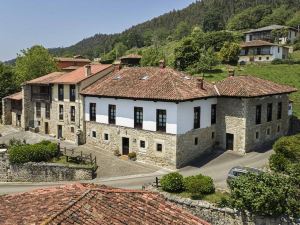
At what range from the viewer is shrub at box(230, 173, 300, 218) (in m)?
19.0

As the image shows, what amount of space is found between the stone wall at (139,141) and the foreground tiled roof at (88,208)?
19.2 meters

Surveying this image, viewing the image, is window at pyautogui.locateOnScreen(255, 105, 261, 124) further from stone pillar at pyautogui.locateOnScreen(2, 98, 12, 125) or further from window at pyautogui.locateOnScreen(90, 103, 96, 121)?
stone pillar at pyautogui.locateOnScreen(2, 98, 12, 125)

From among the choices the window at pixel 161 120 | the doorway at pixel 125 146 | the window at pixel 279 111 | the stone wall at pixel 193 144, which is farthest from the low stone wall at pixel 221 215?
the window at pixel 279 111

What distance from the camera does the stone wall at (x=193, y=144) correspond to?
3206cm

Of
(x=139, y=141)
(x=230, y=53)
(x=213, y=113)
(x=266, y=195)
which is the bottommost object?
(x=139, y=141)

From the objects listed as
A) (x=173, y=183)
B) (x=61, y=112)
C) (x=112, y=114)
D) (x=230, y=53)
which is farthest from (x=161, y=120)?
(x=230, y=53)

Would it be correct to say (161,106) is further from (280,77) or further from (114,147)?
(280,77)

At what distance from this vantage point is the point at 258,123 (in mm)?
35562

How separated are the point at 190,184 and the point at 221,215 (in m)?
3.74

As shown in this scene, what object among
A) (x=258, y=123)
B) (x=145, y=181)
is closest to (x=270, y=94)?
(x=258, y=123)

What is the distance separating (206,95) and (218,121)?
3.51 m

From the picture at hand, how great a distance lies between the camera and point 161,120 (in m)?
32.6

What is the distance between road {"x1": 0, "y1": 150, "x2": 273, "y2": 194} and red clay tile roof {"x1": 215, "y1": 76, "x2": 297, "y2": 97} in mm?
5485

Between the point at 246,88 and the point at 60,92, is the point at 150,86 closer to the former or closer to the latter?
the point at 246,88
